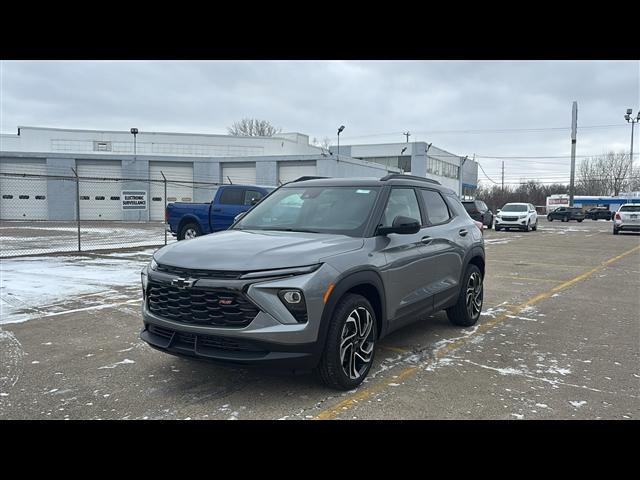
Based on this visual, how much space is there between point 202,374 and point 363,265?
173 cm

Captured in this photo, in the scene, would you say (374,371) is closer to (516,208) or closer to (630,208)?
(630,208)

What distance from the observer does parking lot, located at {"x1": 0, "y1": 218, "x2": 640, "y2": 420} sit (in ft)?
12.1

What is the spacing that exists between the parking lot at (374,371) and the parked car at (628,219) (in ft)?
65.5

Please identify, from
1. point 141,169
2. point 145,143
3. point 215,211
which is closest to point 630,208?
point 215,211

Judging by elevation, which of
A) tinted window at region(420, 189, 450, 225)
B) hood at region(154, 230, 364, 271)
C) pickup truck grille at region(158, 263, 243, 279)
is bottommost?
pickup truck grille at region(158, 263, 243, 279)

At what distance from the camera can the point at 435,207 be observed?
19.2 ft

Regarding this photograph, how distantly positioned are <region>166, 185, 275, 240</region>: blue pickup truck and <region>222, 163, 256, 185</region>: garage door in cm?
2255

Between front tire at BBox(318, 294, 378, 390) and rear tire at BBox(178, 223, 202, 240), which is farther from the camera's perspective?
rear tire at BBox(178, 223, 202, 240)

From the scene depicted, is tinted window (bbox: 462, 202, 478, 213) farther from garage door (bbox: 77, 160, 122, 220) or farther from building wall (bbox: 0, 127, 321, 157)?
building wall (bbox: 0, 127, 321, 157)

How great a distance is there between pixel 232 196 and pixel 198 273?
1096 cm

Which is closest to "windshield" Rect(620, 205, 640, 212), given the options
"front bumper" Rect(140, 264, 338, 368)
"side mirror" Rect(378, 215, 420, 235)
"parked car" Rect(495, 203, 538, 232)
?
"parked car" Rect(495, 203, 538, 232)

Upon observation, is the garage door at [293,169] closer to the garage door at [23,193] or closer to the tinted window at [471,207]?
the tinted window at [471,207]

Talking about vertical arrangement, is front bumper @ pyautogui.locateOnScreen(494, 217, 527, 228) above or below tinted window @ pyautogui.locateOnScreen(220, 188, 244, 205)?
below

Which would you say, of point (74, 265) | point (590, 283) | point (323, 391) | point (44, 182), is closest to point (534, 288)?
point (590, 283)
